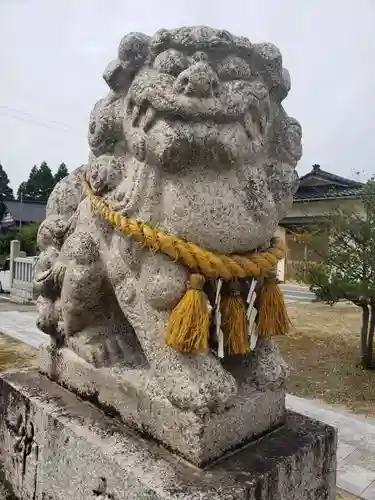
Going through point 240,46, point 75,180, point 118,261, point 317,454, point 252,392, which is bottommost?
point 317,454

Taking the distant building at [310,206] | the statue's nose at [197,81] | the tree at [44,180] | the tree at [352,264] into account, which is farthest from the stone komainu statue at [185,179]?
the tree at [44,180]

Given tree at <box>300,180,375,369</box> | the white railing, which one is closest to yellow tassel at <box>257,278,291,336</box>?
tree at <box>300,180,375,369</box>

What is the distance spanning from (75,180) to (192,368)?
982mm

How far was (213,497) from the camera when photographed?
41.8 inches

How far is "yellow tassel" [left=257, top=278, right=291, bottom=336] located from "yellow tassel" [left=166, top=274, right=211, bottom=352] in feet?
0.74

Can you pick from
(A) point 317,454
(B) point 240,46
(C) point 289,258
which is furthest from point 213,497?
(C) point 289,258

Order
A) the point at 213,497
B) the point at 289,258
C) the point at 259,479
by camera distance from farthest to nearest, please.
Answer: the point at 289,258, the point at 259,479, the point at 213,497

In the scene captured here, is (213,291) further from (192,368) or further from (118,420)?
(118,420)

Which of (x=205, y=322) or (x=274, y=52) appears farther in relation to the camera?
(x=274, y=52)

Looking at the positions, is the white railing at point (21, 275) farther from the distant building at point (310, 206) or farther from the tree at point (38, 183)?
the tree at point (38, 183)

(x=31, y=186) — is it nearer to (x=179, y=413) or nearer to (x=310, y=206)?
(x=310, y=206)

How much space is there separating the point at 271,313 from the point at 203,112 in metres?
0.63

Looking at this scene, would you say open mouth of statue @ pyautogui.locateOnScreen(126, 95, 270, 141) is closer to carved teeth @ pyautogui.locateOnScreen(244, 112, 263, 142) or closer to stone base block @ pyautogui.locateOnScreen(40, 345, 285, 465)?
carved teeth @ pyautogui.locateOnScreen(244, 112, 263, 142)

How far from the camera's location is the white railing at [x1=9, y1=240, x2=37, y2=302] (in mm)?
8781
